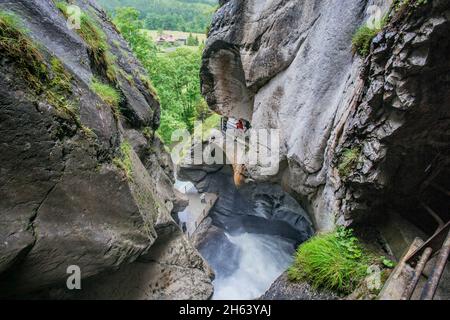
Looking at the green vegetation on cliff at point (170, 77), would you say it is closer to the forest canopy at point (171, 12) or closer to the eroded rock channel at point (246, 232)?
the eroded rock channel at point (246, 232)

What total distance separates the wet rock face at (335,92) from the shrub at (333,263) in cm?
56

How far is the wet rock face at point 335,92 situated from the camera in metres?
4.80

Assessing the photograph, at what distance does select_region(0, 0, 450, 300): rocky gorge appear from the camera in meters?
4.05

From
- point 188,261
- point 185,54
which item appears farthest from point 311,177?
point 185,54

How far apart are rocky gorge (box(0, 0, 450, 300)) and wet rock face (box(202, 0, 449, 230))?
0.10ft

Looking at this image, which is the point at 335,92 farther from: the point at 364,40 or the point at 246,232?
the point at 246,232

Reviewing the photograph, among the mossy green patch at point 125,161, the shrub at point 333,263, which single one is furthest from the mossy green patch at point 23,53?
the shrub at point 333,263

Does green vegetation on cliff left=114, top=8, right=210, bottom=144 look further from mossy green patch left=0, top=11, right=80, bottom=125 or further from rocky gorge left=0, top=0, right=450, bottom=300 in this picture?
mossy green patch left=0, top=11, right=80, bottom=125

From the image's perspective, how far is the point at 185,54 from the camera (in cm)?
2806

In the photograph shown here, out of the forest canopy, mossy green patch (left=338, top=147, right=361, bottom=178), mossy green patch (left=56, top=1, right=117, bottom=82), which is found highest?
mossy green patch (left=56, top=1, right=117, bottom=82)

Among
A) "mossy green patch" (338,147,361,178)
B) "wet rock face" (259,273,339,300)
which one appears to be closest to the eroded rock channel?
"mossy green patch" (338,147,361,178)

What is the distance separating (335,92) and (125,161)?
5.36 m
